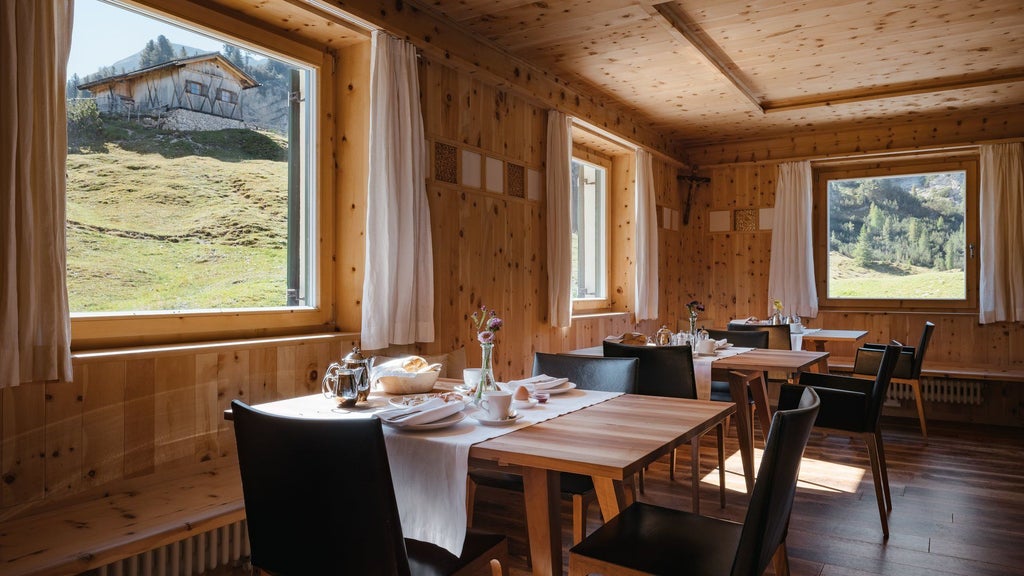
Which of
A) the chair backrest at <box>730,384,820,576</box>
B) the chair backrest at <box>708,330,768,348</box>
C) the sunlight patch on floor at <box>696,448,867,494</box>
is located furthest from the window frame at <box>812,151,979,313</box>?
the chair backrest at <box>730,384,820,576</box>

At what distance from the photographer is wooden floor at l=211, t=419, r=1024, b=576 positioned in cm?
267

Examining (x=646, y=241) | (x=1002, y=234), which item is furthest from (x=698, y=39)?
(x=1002, y=234)

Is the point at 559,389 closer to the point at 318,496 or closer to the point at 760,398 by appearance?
the point at 318,496

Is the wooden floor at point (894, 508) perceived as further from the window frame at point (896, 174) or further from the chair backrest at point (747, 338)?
the window frame at point (896, 174)

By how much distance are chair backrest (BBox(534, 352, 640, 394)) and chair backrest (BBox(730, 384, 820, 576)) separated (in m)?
1.11

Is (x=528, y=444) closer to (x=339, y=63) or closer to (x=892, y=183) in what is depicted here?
(x=339, y=63)

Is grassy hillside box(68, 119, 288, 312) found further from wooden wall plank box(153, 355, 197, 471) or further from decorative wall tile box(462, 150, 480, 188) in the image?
decorative wall tile box(462, 150, 480, 188)

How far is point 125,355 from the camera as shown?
2.34 m

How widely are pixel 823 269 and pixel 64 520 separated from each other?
21.1 feet

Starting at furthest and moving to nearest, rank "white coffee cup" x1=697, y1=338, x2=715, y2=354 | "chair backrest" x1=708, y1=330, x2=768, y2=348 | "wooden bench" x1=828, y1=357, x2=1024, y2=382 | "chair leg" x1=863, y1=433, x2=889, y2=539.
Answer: "wooden bench" x1=828, y1=357, x2=1024, y2=382 < "chair backrest" x1=708, y1=330, x2=768, y2=348 < "white coffee cup" x1=697, y1=338, x2=715, y2=354 < "chair leg" x1=863, y1=433, x2=889, y2=539

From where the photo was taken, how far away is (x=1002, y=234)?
5.66 metres

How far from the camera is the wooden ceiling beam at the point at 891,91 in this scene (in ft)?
16.2

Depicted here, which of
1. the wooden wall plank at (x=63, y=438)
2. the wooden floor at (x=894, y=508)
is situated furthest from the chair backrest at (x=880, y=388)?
the wooden wall plank at (x=63, y=438)

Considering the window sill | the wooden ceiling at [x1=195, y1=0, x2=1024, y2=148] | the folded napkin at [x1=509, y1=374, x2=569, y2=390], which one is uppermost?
the wooden ceiling at [x1=195, y1=0, x2=1024, y2=148]
